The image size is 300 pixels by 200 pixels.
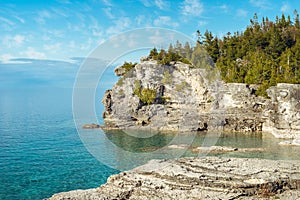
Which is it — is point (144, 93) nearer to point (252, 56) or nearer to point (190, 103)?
point (190, 103)

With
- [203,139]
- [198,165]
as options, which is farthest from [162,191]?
[203,139]

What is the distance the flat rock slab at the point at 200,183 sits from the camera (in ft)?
41.8

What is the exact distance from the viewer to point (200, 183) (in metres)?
13.2

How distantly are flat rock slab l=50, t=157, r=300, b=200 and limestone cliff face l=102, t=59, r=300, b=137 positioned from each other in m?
18.9

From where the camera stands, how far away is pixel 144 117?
40594mm

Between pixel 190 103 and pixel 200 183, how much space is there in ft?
90.3

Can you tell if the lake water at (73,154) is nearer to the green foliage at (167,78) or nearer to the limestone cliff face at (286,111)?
the limestone cliff face at (286,111)

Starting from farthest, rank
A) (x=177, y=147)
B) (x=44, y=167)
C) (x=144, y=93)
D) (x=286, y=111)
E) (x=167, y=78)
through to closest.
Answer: (x=167, y=78), (x=144, y=93), (x=286, y=111), (x=177, y=147), (x=44, y=167)

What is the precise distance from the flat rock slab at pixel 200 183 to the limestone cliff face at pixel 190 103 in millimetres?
18851

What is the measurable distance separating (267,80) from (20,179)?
31203mm

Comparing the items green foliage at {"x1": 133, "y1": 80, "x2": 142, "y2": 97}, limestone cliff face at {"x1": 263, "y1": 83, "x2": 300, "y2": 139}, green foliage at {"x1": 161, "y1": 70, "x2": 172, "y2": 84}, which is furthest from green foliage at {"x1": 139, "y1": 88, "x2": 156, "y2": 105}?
limestone cliff face at {"x1": 263, "y1": 83, "x2": 300, "y2": 139}

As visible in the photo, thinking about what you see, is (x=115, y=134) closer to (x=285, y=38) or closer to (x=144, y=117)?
(x=144, y=117)

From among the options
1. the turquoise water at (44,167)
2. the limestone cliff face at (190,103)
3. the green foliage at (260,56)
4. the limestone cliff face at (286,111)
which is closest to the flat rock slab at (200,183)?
the turquoise water at (44,167)

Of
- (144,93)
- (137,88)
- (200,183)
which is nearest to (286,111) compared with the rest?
(144,93)
